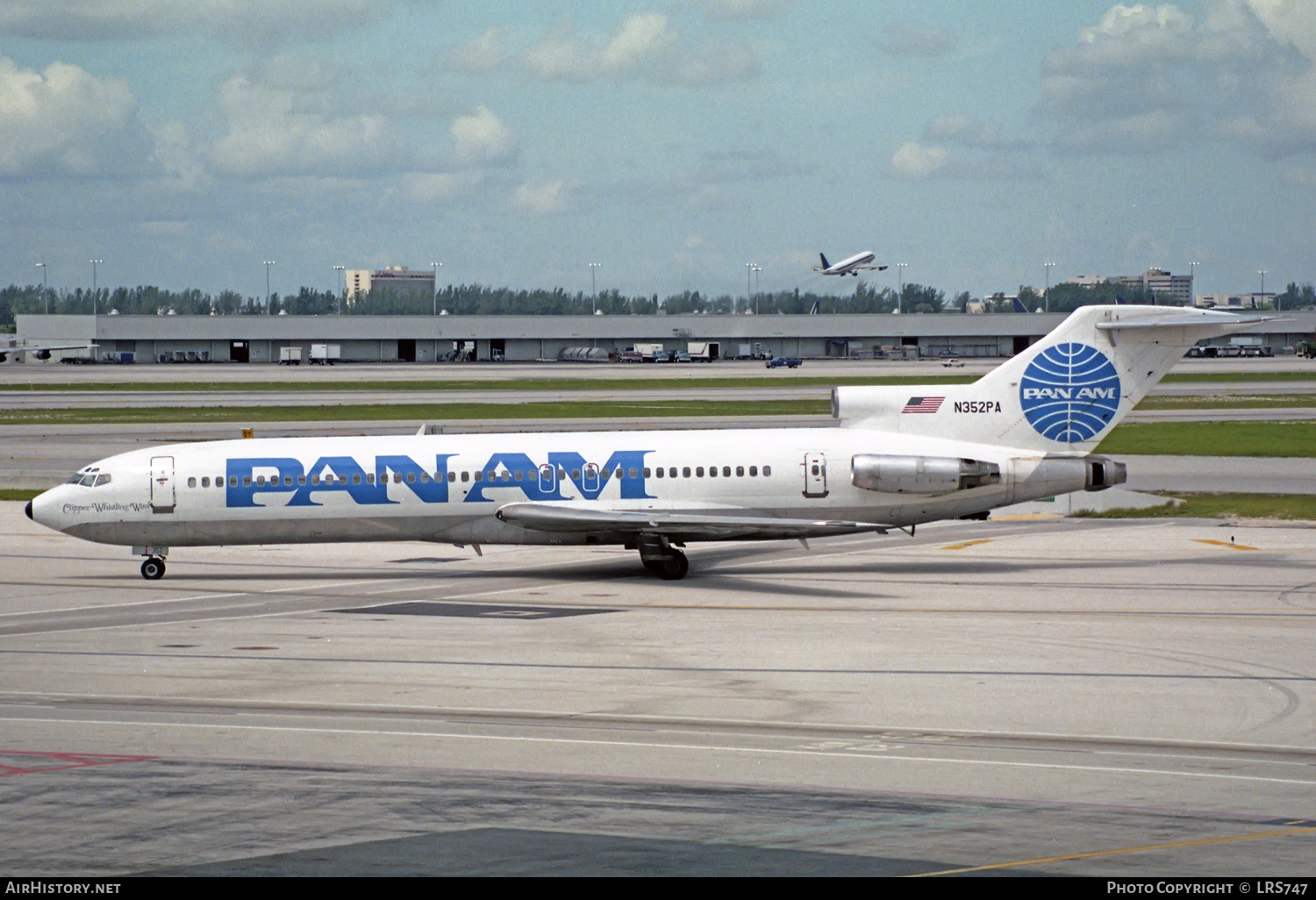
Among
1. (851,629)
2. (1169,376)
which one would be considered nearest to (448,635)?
(851,629)

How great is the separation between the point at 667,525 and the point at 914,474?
5.92 meters

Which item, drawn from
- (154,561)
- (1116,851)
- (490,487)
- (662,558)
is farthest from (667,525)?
(1116,851)

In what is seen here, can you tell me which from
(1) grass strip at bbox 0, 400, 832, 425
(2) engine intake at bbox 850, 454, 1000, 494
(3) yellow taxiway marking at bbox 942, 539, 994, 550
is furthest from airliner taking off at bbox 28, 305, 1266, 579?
(1) grass strip at bbox 0, 400, 832, 425

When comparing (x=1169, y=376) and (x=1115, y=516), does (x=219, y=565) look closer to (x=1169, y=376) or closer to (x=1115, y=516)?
(x=1115, y=516)

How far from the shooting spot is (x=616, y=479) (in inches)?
1385

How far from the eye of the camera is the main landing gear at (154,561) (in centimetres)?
3625

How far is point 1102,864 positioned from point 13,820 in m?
10.4

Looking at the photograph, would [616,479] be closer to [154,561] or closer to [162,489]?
[162,489]

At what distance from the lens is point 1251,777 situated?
54.7 ft

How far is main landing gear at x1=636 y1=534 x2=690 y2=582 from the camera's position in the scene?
34625 millimetres

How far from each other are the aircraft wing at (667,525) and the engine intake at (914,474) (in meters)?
1.29

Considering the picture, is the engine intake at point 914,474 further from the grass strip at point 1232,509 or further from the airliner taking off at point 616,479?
the grass strip at point 1232,509

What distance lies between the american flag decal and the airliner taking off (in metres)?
0.21

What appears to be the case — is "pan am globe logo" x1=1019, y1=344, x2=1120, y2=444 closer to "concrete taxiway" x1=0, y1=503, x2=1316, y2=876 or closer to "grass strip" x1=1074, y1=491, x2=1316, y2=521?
"concrete taxiway" x1=0, y1=503, x2=1316, y2=876
